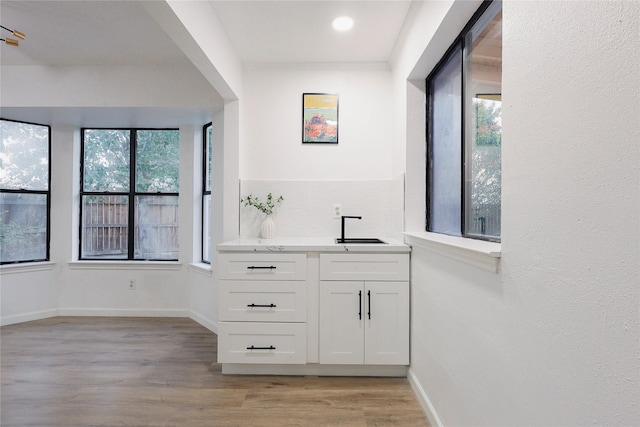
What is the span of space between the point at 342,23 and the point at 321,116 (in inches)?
30.4

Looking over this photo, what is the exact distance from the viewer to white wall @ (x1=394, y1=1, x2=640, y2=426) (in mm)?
652

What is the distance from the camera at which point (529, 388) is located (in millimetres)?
961

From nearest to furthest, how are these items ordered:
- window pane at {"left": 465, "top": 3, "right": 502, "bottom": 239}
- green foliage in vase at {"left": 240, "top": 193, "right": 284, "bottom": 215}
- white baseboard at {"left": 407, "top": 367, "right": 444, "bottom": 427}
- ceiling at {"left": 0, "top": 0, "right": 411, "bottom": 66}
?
window pane at {"left": 465, "top": 3, "right": 502, "bottom": 239}
white baseboard at {"left": 407, "top": 367, "right": 444, "bottom": 427}
ceiling at {"left": 0, "top": 0, "right": 411, "bottom": 66}
green foliage in vase at {"left": 240, "top": 193, "right": 284, "bottom": 215}

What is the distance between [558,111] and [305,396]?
2.04m

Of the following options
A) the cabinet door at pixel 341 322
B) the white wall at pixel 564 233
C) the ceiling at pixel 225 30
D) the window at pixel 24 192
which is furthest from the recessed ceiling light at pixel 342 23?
the window at pixel 24 192

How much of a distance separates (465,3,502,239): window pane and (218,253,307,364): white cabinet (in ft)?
3.94

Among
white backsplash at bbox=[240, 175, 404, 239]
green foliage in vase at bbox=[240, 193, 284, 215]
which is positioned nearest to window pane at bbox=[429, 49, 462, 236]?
white backsplash at bbox=[240, 175, 404, 239]

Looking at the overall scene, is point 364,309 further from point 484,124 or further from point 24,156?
point 24,156

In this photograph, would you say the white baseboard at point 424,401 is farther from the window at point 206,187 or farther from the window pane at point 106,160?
the window pane at point 106,160

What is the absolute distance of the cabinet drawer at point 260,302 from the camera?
2.28 m

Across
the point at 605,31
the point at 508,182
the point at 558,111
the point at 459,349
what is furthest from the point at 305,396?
the point at 605,31

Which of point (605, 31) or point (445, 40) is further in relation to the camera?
point (445, 40)

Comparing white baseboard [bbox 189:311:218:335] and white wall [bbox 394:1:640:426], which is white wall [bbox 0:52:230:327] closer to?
white baseboard [bbox 189:311:218:335]

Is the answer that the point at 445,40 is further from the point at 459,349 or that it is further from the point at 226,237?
the point at 226,237
